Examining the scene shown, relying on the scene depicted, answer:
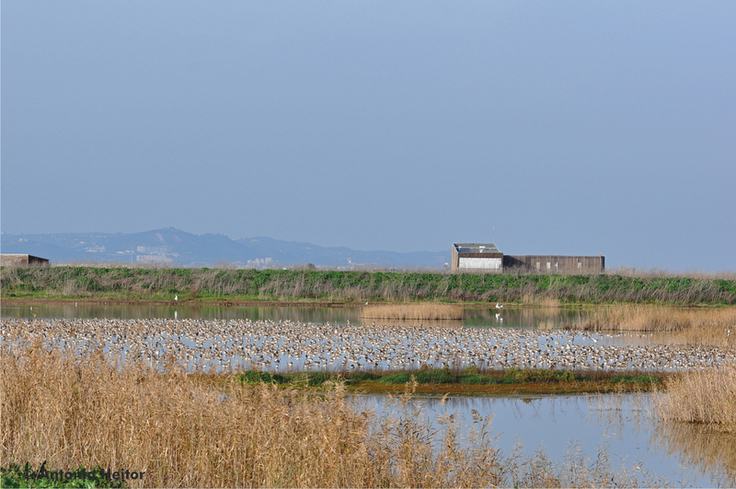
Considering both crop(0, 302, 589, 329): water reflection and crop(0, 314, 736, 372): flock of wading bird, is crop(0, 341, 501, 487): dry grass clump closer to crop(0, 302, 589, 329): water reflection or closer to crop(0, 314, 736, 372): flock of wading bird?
crop(0, 314, 736, 372): flock of wading bird

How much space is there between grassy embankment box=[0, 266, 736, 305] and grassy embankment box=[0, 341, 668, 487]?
3527cm

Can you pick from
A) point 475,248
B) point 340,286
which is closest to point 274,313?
point 340,286

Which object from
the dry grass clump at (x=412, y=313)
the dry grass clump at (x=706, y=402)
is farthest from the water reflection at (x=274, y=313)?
the dry grass clump at (x=706, y=402)

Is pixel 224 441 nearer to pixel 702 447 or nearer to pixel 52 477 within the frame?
pixel 52 477

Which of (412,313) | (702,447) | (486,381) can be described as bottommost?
(702,447)

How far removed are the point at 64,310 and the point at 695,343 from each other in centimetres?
2736

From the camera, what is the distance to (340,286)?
4816 cm

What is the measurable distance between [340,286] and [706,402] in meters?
35.7

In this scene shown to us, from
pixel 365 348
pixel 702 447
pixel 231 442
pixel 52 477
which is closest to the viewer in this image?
pixel 52 477

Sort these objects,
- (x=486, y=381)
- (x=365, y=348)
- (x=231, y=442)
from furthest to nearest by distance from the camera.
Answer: (x=365, y=348) < (x=486, y=381) < (x=231, y=442)

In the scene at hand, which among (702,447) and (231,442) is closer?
(231,442)

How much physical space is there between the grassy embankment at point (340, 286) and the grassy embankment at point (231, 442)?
3527 centimetres

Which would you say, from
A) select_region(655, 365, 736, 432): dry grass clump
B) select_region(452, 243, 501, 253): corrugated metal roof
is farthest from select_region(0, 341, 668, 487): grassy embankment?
select_region(452, 243, 501, 253): corrugated metal roof

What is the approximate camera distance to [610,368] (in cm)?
1875
